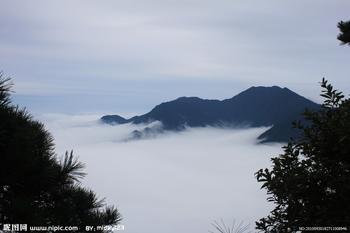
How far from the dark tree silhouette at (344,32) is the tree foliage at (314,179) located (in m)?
2.56

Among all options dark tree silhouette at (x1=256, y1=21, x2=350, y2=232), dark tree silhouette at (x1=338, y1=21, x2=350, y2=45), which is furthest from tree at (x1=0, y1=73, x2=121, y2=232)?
dark tree silhouette at (x1=338, y1=21, x2=350, y2=45)

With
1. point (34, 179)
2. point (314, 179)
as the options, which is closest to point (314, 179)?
point (314, 179)

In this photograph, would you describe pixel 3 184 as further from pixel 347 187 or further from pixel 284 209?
pixel 347 187

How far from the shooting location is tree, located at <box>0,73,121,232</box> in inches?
155

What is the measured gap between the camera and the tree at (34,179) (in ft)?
12.9

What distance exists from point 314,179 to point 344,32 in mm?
3640

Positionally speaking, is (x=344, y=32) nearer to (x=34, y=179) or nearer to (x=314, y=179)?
(x=314, y=179)

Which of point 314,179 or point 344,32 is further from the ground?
point 344,32

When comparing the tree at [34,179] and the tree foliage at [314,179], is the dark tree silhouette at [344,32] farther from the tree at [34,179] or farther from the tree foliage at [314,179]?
the tree at [34,179]

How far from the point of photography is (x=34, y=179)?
4348 millimetres

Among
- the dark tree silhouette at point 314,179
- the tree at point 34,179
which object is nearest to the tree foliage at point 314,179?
the dark tree silhouette at point 314,179

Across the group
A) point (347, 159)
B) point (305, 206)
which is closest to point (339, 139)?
point (347, 159)

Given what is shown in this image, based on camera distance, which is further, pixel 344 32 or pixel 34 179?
pixel 344 32

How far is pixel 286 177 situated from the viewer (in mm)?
4379
